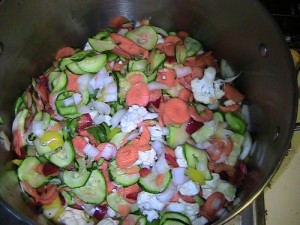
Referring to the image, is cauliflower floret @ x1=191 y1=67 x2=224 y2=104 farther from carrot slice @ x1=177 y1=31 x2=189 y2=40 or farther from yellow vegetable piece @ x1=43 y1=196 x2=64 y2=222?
yellow vegetable piece @ x1=43 y1=196 x2=64 y2=222

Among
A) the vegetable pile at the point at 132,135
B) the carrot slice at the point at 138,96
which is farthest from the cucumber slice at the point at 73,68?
the carrot slice at the point at 138,96

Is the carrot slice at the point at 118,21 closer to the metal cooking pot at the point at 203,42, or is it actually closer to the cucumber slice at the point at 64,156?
the metal cooking pot at the point at 203,42

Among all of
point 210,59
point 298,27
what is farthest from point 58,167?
point 298,27

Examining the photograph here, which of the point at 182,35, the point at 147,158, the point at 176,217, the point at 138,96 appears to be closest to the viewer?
the point at 176,217

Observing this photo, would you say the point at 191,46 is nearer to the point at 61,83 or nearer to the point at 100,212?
the point at 61,83

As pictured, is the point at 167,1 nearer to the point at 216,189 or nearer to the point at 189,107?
the point at 189,107

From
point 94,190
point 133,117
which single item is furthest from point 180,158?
point 94,190

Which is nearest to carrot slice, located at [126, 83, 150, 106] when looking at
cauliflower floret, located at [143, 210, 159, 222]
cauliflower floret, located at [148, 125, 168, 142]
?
cauliflower floret, located at [148, 125, 168, 142]
